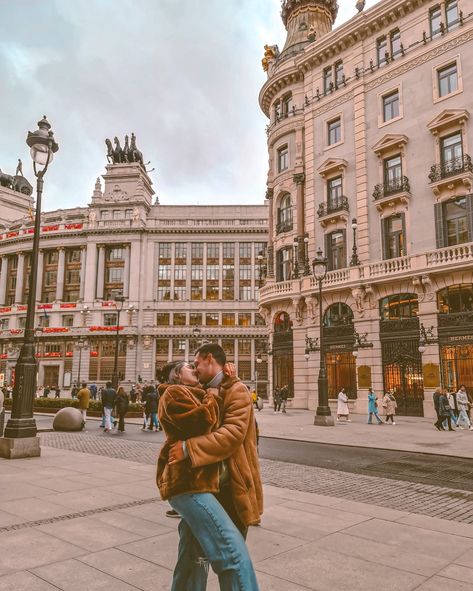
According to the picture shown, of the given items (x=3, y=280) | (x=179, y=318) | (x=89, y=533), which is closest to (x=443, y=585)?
(x=89, y=533)

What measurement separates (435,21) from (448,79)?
4.01 m

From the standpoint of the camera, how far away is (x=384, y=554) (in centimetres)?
491

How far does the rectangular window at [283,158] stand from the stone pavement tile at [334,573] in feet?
109

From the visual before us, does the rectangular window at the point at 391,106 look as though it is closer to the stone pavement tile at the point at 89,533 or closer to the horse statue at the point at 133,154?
the stone pavement tile at the point at 89,533

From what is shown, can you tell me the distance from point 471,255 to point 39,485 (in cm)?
2241

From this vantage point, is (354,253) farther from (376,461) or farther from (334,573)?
(334,573)

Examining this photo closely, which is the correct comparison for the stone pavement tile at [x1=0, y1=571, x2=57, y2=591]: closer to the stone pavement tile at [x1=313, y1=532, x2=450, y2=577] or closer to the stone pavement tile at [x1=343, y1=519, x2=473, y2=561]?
the stone pavement tile at [x1=313, y1=532, x2=450, y2=577]

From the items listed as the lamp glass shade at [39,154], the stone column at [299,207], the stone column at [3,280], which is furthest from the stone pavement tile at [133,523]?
the stone column at [3,280]

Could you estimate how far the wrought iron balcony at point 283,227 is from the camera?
113 ft

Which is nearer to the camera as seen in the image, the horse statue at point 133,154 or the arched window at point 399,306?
the arched window at point 399,306

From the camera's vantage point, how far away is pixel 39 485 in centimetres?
805

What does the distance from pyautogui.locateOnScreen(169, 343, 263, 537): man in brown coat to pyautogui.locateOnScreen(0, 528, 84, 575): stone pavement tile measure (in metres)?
2.46

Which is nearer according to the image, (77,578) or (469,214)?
(77,578)

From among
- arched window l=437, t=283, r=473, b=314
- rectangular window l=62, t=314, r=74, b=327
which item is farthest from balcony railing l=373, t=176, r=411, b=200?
rectangular window l=62, t=314, r=74, b=327
